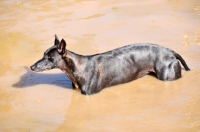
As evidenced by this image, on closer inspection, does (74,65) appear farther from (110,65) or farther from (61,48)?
(110,65)

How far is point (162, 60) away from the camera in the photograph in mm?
8531

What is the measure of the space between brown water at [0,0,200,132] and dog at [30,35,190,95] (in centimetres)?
21

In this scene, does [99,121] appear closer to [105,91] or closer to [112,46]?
[105,91]

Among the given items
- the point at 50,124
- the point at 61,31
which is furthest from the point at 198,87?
Answer: the point at 61,31

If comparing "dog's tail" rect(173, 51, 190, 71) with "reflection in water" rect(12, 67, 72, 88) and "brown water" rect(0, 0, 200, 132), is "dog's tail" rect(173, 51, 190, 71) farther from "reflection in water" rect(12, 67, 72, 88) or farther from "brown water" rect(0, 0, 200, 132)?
"reflection in water" rect(12, 67, 72, 88)

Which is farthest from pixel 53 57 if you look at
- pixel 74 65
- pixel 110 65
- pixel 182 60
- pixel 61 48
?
pixel 182 60

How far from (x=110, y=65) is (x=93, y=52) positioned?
1996 millimetres

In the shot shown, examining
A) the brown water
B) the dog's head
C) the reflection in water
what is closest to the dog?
the dog's head

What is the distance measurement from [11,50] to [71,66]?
10.8 feet

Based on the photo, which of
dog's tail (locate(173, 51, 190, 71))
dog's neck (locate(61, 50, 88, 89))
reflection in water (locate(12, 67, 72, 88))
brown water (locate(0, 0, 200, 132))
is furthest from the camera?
reflection in water (locate(12, 67, 72, 88))

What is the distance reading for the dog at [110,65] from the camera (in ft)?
26.5

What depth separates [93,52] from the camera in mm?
10305

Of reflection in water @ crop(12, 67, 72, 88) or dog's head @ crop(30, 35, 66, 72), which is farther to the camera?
reflection in water @ crop(12, 67, 72, 88)

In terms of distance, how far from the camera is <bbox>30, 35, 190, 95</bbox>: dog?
807cm
